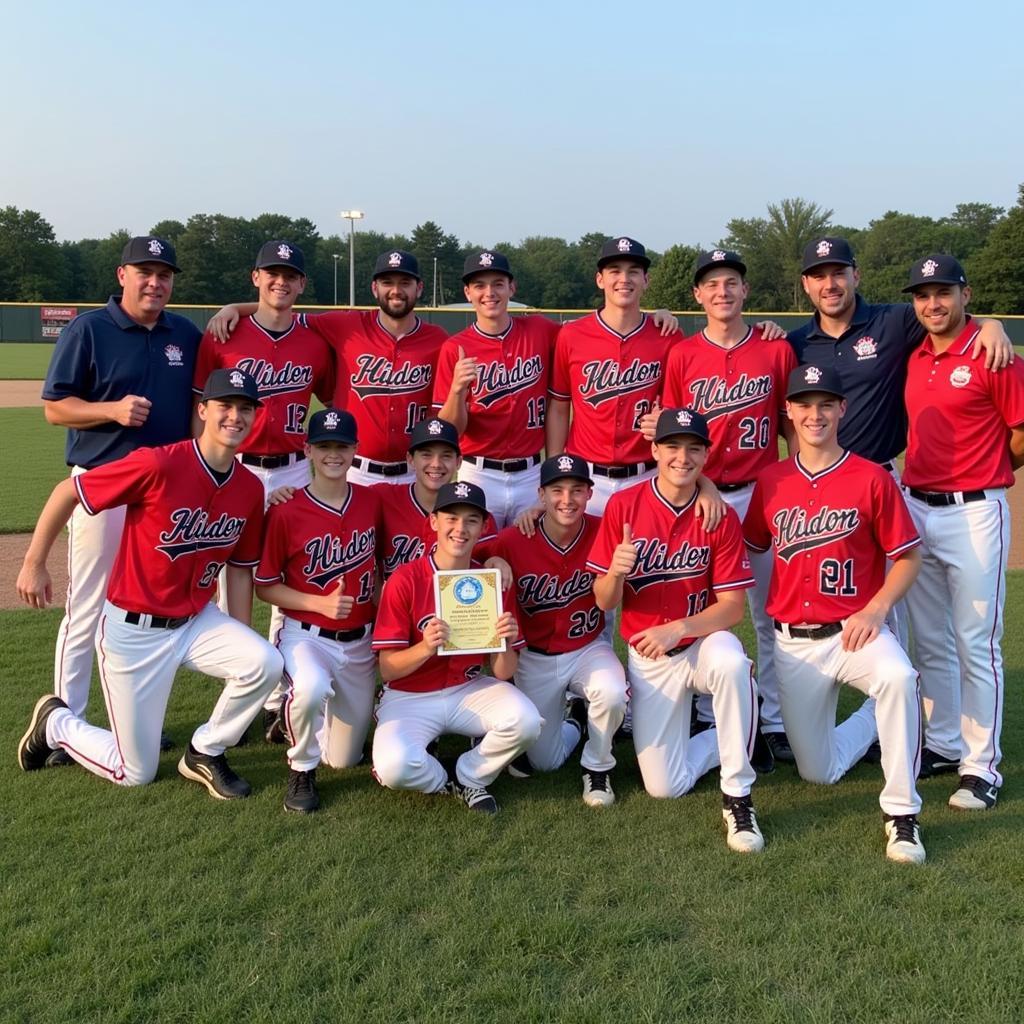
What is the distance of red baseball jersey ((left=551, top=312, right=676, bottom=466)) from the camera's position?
4719 mm

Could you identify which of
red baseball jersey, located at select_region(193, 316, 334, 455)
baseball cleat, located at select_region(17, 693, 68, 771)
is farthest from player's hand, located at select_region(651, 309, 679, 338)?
baseball cleat, located at select_region(17, 693, 68, 771)

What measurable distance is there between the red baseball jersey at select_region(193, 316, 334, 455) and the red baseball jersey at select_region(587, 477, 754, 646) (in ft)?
5.71

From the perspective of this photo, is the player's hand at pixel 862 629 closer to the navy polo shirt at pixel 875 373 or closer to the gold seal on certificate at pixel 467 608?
the navy polo shirt at pixel 875 373

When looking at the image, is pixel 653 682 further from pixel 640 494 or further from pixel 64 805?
pixel 64 805

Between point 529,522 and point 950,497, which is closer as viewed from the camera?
point 950,497

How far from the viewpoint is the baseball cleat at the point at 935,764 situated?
14.1 feet

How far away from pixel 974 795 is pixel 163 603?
3.43 meters

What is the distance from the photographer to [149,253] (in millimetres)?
4387

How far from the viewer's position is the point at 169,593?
4.00 metres

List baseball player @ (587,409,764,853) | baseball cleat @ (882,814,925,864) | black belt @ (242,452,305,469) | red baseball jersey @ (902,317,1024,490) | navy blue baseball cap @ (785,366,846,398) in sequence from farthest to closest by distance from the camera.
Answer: black belt @ (242,452,305,469)
red baseball jersey @ (902,317,1024,490)
baseball player @ (587,409,764,853)
navy blue baseball cap @ (785,366,846,398)
baseball cleat @ (882,814,925,864)

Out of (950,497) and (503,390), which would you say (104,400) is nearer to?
(503,390)

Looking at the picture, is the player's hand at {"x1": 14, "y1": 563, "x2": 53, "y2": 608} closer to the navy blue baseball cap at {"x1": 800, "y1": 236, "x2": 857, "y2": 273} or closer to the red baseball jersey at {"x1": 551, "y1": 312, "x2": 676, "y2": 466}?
the red baseball jersey at {"x1": 551, "y1": 312, "x2": 676, "y2": 466}

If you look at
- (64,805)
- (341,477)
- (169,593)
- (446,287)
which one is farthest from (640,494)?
(446,287)

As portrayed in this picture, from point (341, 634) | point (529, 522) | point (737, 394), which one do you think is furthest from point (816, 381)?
point (341, 634)
